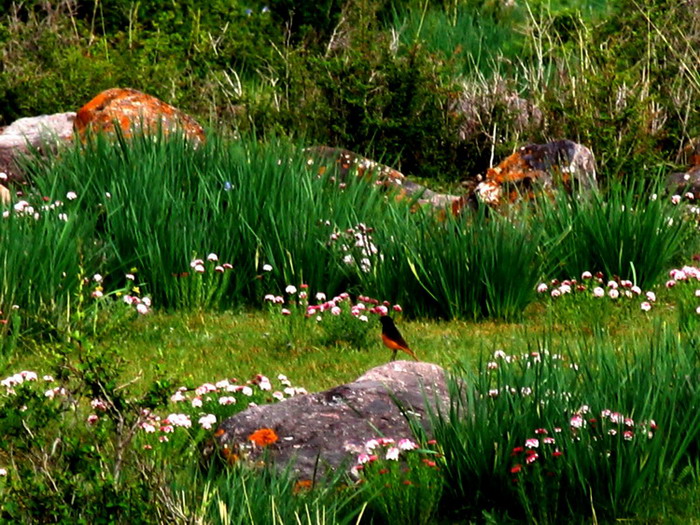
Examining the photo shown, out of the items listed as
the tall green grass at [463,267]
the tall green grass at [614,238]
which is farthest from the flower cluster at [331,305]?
the tall green grass at [614,238]

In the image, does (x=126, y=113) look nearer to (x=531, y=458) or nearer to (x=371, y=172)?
(x=371, y=172)

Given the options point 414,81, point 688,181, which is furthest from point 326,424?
point 414,81

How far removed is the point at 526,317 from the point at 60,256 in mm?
2792

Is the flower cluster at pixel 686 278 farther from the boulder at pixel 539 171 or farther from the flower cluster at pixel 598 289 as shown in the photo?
the boulder at pixel 539 171

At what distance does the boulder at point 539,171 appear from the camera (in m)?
10.0

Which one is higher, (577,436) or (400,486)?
(577,436)

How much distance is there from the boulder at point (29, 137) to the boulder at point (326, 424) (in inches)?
193

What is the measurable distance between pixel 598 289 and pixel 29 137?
209 inches

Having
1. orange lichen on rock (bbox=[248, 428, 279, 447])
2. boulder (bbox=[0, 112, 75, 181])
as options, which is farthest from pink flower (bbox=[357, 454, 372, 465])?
boulder (bbox=[0, 112, 75, 181])

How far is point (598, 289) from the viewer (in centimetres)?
784

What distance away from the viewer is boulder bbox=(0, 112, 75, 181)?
10141mm

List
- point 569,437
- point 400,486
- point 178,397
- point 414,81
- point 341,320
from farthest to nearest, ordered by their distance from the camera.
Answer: point 414,81
point 341,320
point 178,397
point 400,486
point 569,437

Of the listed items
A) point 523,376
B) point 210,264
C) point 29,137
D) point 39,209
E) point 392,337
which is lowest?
point 29,137

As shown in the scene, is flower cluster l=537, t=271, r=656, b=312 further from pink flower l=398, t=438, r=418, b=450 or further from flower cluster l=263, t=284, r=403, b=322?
pink flower l=398, t=438, r=418, b=450
